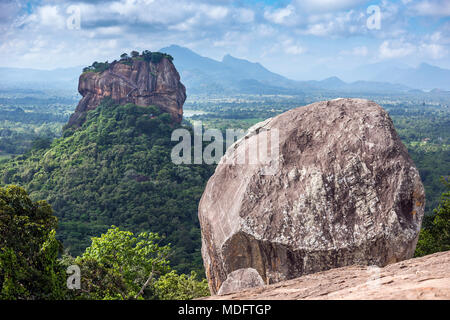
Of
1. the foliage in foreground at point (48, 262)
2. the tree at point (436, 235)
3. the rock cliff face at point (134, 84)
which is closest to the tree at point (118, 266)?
the foliage in foreground at point (48, 262)

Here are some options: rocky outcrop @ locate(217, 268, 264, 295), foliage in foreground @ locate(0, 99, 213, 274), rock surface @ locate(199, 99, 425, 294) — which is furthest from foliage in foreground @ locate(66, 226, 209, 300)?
foliage in foreground @ locate(0, 99, 213, 274)

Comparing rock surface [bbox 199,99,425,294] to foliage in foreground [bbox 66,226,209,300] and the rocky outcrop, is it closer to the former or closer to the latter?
the rocky outcrop

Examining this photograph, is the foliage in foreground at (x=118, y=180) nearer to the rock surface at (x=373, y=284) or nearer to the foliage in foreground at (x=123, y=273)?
the foliage in foreground at (x=123, y=273)

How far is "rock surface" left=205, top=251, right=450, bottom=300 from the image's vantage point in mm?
4328

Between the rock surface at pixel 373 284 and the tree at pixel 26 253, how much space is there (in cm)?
516

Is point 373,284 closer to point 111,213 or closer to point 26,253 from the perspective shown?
point 26,253

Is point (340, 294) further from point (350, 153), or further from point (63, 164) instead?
point (63, 164)

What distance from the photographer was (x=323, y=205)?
7.60 m

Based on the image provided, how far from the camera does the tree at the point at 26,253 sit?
Answer: 8.05m

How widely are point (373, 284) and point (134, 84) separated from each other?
156 ft

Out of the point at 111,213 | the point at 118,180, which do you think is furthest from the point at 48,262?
the point at 118,180

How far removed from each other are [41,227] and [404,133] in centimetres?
11561

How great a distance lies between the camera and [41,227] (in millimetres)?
9477

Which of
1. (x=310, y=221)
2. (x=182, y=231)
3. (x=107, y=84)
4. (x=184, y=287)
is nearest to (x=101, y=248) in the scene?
(x=184, y=287)
